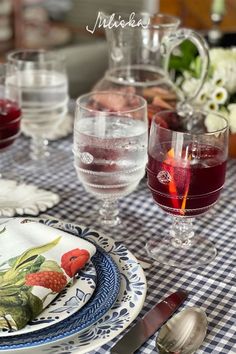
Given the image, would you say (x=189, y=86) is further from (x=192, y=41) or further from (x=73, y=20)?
(x=73, y=20)

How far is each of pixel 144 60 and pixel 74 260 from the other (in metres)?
0.53

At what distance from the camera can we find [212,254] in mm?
988

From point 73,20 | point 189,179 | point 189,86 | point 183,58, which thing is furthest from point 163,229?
point 73,20

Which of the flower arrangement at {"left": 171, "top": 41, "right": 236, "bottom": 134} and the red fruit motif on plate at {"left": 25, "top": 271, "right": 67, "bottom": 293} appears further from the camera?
the flower arrangement at {"left": 171, "top": 41, "right": 236, "bottom": 134}

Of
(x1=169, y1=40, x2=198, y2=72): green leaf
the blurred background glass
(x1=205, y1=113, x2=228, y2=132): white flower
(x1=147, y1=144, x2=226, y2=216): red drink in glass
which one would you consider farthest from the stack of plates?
the blurred background glass

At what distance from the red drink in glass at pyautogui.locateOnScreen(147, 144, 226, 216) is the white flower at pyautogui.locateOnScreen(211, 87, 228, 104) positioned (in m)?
0.36

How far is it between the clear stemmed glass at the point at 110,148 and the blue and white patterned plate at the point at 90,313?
147mm

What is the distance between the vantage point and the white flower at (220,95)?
1.29 metres

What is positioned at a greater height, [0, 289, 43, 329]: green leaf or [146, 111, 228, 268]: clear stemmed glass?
[146, 111, 228, 268]: clear stemmed glass

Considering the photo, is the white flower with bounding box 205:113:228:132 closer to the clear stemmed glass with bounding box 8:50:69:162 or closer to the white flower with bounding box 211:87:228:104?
the white flower with bounding box 211:87:228:104

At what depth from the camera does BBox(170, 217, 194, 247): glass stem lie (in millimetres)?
1019

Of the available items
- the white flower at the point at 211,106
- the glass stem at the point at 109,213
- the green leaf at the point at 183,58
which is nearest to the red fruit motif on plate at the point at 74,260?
the glass stem at the point at 109,213

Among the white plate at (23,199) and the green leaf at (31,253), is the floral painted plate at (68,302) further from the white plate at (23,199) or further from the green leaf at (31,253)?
the white plate at (23,199)

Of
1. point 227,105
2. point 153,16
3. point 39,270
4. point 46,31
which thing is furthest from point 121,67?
point 46,31
